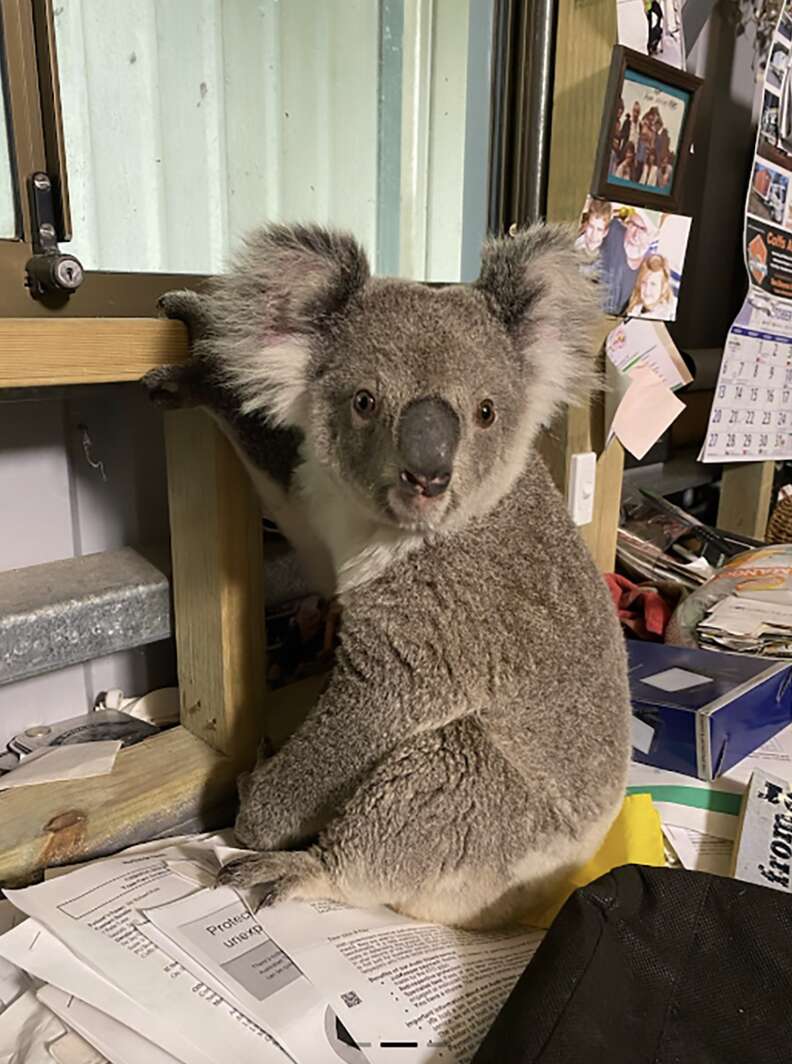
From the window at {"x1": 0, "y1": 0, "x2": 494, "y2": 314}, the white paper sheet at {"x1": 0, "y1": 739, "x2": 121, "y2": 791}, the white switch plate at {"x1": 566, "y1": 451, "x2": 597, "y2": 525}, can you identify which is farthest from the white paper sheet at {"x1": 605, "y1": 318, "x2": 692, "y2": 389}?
the white paper sheet at {"x1": 0, "y1": 739, "x2": 121, "y2": 791}

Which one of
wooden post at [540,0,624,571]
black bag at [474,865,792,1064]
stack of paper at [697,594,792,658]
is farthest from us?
stack of paper at [697,594,792,658]

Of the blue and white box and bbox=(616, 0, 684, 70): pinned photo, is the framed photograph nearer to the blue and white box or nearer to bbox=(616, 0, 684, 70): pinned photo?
bbox=(616, 0, 684, 70): pinned photo

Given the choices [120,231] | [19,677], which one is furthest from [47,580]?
[120,231]

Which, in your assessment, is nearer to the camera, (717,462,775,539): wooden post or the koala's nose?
the koala's nose

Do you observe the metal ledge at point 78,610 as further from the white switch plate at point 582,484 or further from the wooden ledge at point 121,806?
the white switch plate at point 582,484

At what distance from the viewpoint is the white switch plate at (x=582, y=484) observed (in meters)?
1.57

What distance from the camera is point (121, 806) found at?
1.08 metres

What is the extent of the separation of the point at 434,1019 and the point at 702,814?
595 mm

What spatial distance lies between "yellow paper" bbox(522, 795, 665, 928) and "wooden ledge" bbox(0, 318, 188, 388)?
0.87 metres

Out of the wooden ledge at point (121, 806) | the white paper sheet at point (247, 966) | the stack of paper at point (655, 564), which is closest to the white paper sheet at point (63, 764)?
the wooden ledge at point (121, 806)

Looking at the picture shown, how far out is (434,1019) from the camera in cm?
86

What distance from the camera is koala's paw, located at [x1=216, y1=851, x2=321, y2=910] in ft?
3.30

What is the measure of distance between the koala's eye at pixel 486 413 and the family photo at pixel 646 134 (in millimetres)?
765

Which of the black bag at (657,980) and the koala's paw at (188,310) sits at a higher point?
the koala's paw at (188,310)
